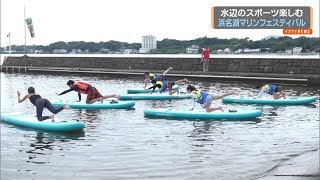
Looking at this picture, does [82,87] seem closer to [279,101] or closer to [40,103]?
[40,103]

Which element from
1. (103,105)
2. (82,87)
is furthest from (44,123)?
(103,105)

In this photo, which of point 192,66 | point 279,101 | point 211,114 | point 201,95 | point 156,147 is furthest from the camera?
point 192,66

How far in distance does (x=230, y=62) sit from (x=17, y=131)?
26.1 metres

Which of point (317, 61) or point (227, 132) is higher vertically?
point (317, 61)

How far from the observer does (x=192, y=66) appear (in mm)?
40344

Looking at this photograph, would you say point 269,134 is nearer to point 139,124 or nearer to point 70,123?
point 139,124

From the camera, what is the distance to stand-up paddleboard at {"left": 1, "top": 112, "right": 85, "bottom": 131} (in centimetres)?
1393

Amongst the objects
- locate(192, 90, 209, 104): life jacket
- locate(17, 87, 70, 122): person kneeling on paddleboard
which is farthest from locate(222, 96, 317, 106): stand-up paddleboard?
locate(17, 87, 70, 122): person kneeling on paddleboard

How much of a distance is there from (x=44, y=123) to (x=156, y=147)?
4.37m

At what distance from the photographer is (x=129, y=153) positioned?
11.2m

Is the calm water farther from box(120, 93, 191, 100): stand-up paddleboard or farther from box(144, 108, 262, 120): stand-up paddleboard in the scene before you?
box(120, 93, 191, 100): stand-up paddleboard

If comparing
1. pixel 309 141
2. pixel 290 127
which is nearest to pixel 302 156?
pixel 309 141

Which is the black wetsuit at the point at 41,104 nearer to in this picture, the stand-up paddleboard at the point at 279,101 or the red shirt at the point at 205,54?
the stand-up paddleboard at the point at 279,101

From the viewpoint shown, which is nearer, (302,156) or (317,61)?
(302,156)
